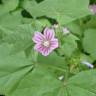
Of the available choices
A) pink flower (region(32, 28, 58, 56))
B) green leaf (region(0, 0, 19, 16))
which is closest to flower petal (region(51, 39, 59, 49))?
pink flower (region(32, 28, 58, 56))

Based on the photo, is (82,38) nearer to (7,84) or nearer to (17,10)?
(17,10)

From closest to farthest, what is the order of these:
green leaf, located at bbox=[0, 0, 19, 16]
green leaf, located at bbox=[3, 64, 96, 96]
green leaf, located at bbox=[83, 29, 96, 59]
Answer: green leaf, located at bbox=[3, 64, 96, 96]
green leaf, located at bbox=[83, 29, 96, 59]
green leaf, located at bbox=[0, 0, 19, 16]

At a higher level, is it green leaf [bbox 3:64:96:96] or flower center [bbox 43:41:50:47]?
flower center [bbox 43:41:50:47]

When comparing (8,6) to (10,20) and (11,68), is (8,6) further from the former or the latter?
(11,68)

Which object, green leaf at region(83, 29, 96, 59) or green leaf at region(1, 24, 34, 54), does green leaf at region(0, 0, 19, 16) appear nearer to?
green leaf at region(83, 29, 96, 59)

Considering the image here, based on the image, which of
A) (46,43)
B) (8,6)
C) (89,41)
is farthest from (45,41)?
(8,6)

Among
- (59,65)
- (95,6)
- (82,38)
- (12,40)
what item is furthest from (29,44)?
(95,6)

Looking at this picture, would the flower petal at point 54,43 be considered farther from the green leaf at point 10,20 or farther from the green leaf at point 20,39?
the green leaf at point 10,20
